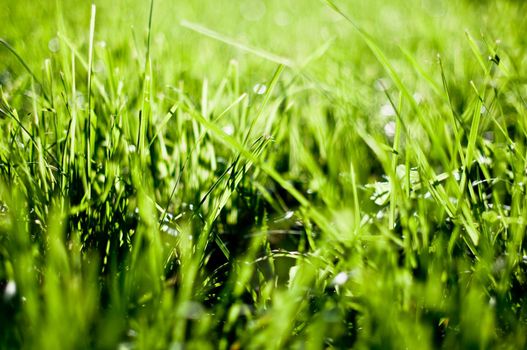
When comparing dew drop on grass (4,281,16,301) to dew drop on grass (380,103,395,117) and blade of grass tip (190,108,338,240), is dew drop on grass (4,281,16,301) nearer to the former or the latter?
blade of grass tip (190,108,338,240)

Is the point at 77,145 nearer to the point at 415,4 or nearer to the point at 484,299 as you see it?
the point at 484,299

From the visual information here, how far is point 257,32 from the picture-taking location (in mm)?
2326

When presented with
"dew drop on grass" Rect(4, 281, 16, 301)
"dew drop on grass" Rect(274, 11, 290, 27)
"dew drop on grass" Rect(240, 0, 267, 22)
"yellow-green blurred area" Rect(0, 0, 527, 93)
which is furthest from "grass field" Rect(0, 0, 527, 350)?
"dew drop on grass" Rect(240, 0, 267, 22)

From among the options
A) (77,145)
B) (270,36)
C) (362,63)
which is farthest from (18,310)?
(270,36)

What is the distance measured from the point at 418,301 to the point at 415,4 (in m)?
2.96

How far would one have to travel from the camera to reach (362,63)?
67.4 inches

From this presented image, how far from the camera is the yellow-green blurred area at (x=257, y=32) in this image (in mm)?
1399

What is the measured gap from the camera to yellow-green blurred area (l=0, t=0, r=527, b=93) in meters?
1.40

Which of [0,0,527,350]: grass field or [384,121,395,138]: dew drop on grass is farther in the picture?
[384,121,395,138]: dew drop on grass

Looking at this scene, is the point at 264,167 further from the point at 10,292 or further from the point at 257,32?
the point at 257,32

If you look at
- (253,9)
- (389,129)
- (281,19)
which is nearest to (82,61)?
(389,129)

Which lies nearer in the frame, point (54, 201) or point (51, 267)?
point (51, 267)

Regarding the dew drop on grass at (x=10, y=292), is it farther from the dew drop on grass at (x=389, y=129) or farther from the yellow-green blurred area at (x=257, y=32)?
the dew drop on grass at (x=389, y=129)

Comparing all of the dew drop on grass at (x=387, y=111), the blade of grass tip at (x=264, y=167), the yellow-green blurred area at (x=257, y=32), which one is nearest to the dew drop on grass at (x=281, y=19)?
the yellow-green blurred area at (x=257, y=32)
